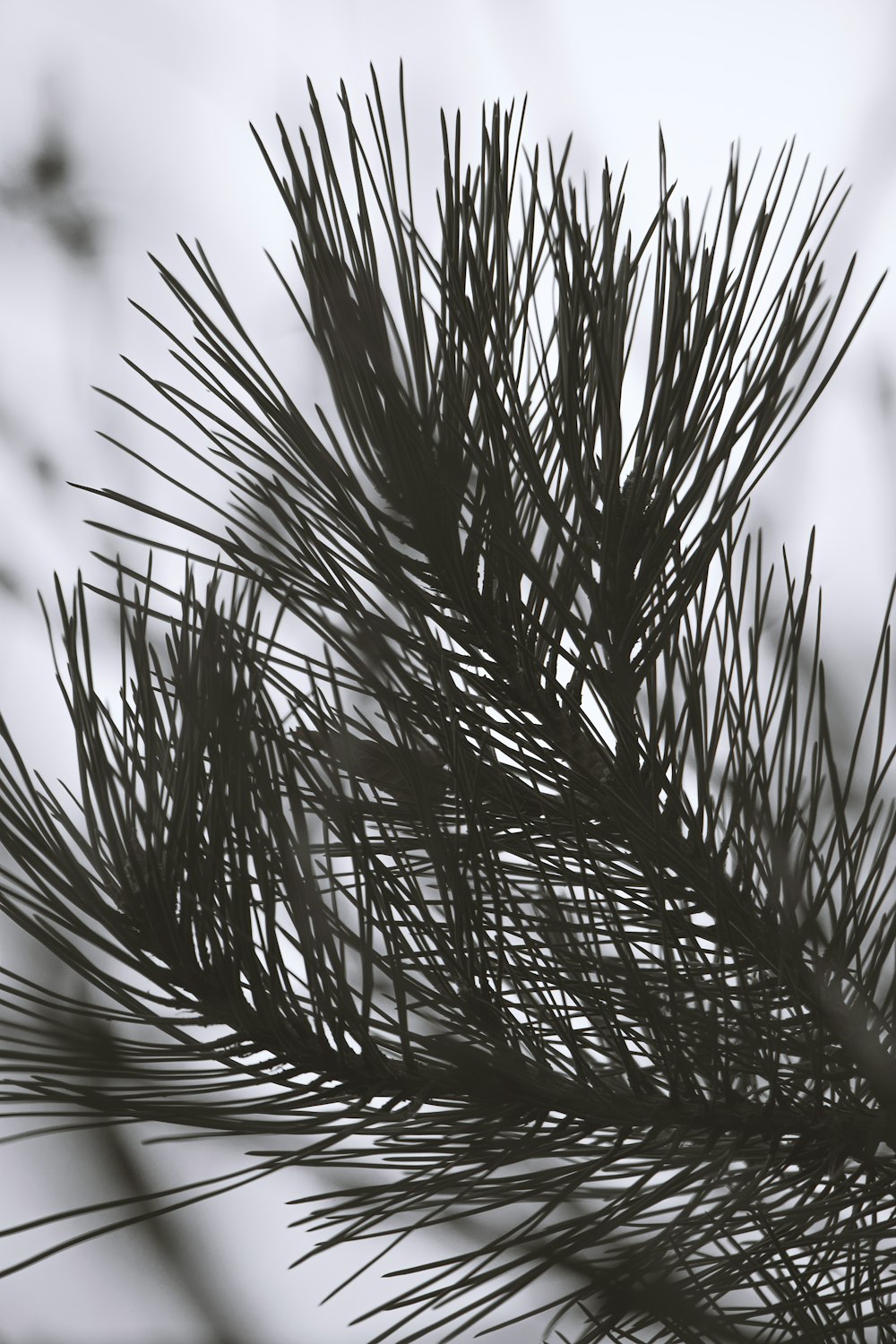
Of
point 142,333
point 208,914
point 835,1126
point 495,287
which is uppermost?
point 142,333

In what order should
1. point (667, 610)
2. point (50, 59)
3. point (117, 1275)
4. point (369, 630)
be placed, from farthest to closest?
1. point (50, 59)
2. point (117, 1275)
3. point (667, 610)
4. point (369, 630)

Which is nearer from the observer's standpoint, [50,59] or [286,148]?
[286,148]

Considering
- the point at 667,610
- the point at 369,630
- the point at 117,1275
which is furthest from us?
the point at 117,1275

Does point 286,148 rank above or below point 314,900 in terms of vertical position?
above

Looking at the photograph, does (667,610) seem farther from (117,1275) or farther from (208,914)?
(117,1275)

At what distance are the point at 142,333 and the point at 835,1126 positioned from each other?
1184 millimetres

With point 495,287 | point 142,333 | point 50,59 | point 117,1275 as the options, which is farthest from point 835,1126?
point 50,59

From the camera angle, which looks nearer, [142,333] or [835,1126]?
[835,1126]

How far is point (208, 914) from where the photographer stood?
0.82 ft

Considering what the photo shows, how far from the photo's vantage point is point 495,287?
1.03 ft

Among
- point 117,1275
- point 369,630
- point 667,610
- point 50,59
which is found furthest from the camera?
point 50,59

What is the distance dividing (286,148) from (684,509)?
14cm

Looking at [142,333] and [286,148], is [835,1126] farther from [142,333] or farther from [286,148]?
[142,333]

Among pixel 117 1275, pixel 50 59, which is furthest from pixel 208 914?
pixel 50 59
